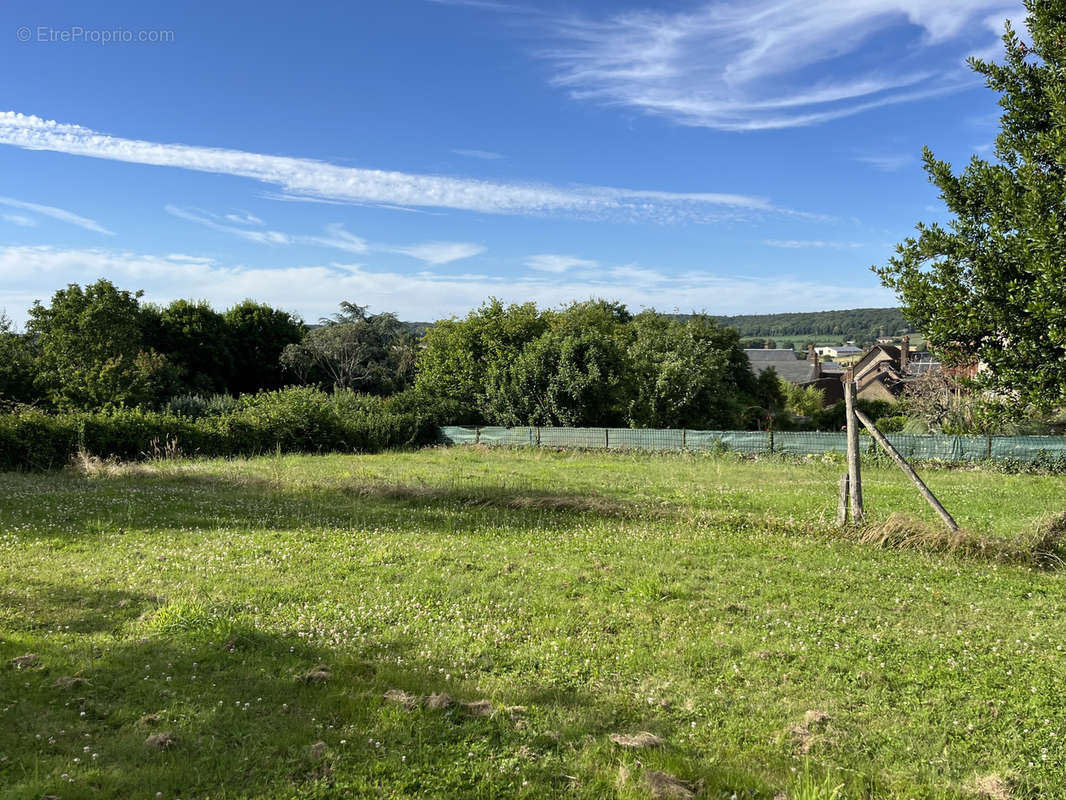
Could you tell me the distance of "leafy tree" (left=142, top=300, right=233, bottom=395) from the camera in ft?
155

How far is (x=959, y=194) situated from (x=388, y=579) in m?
11.5

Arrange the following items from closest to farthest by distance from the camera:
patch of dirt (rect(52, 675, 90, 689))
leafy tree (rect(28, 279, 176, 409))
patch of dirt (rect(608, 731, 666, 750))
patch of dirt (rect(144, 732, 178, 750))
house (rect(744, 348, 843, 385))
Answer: patch of dirt (rect(144, 732, 178, 750)) < patch of dirt (rect(608, 731, 666, 750)) < patch of dirt (rect(52, 675, 90, 689)) < leafy tree (rect(28, 279, 176, 409)) < house (rect(744, 348, 843, 385))

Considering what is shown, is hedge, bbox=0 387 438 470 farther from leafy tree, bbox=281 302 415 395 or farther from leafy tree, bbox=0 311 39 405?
leafy tree, bbox=281 302 415 395

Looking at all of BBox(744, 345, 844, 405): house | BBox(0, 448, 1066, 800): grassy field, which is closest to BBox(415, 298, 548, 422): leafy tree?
BBox(0, 448, 1066, 800): grassy field

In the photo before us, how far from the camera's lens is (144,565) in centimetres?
891

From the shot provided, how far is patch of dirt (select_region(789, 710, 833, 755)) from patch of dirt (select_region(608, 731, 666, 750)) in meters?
1.00

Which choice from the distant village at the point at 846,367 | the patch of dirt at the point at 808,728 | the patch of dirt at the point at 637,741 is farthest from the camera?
the distant village at the point at 846,367

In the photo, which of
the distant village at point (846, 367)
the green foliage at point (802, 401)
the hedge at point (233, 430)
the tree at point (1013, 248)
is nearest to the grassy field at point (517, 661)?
the tree at point (1013, 248)

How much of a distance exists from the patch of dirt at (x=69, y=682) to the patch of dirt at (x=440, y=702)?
8.71 ft

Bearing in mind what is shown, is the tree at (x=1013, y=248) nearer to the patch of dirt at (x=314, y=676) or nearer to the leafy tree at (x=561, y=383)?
the patch of dirt at (x=314, y=676)

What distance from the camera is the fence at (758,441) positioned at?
2408 centimetres

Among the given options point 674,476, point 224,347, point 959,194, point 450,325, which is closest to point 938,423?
point 674,476

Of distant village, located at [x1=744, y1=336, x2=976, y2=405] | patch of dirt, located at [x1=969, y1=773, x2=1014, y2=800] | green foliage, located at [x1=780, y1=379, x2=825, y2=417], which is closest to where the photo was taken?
patch of dirt, located at [x1=969, y1=773, x2=1014, y2=800]

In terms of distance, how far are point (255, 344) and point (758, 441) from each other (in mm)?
43828
